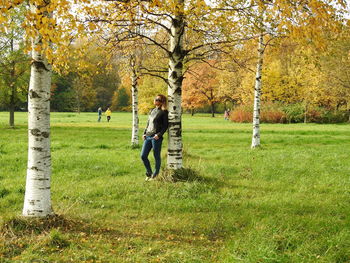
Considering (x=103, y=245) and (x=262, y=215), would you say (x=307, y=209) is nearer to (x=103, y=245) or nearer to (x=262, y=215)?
(x=262, y=215)

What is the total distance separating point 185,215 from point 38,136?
298 cm

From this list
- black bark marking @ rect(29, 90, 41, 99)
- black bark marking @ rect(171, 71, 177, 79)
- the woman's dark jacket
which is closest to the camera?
black bark marking @ rect(29, 90, 41, 99)

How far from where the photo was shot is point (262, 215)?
6504 mm

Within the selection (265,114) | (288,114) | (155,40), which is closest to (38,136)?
(155,40)

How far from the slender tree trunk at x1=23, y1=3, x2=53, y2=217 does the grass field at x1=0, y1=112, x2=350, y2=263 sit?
1.10 ft

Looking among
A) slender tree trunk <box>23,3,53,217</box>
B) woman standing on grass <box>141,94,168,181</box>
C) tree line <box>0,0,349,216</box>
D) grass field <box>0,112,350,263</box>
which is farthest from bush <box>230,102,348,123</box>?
slender tree trunk <box>23,3,53,217</box>

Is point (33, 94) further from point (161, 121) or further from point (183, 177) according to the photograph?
point (183, 177)

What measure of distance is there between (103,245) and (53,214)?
1263mm

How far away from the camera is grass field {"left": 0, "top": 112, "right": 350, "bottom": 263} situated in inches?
181

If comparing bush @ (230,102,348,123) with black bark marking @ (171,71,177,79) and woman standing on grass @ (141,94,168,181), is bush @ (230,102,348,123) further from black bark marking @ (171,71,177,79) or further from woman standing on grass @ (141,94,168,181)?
woman standing on grass @ (141,94,168,181)

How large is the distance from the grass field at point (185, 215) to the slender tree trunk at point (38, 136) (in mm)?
334

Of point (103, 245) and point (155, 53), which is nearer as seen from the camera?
point (103, 245)

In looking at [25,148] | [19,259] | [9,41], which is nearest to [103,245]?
[19,259]

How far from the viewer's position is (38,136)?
538 cm
